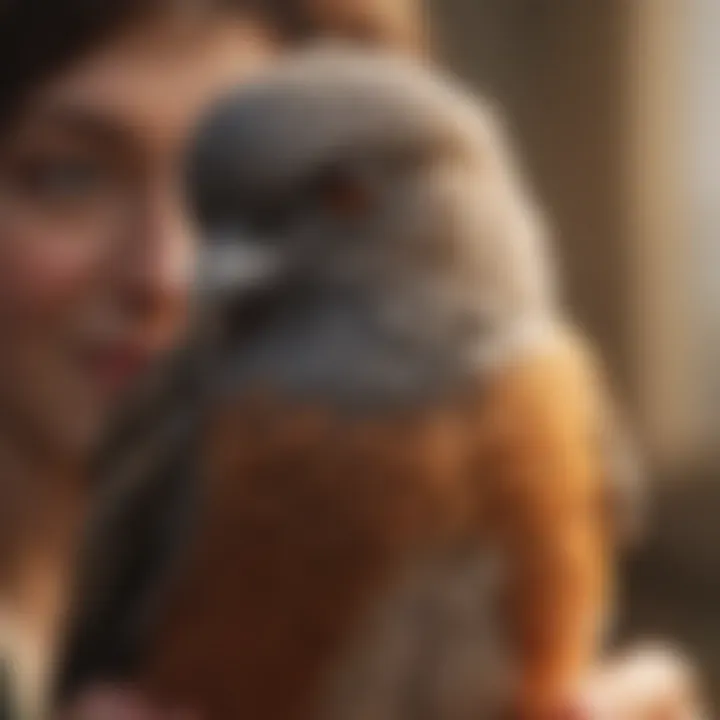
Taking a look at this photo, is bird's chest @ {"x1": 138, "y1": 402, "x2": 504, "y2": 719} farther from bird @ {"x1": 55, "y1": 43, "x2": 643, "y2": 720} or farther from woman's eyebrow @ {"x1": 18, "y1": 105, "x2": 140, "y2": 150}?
woman's eyebrow @ {"x1": 18, "y1": 105, "x2": 140, "y2": 150}

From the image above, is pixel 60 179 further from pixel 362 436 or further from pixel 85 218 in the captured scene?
pixel 362 436

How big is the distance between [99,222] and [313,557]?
0.13m

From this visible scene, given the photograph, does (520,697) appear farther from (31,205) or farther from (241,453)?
(31,205)

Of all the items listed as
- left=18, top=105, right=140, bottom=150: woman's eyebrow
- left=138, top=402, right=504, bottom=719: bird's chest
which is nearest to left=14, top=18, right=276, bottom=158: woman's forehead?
left=18, top=105, right=140, bottom=150: woman's eyebrow

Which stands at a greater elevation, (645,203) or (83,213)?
(645,203)

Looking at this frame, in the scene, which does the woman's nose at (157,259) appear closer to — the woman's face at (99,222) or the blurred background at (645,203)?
the woman's face at (99,222)

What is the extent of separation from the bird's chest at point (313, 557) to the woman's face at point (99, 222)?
0.05m

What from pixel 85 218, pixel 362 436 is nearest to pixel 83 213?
pixel 85 218

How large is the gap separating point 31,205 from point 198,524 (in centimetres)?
13

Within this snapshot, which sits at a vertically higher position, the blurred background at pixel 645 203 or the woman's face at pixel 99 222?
the blurred background at pixel 645 203

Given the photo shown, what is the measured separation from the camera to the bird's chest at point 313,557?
14.6 inches

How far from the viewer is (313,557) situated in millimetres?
372

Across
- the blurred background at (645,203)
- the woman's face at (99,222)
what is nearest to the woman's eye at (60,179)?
the woman's face at (99,222)

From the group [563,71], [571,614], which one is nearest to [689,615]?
[571,614]
